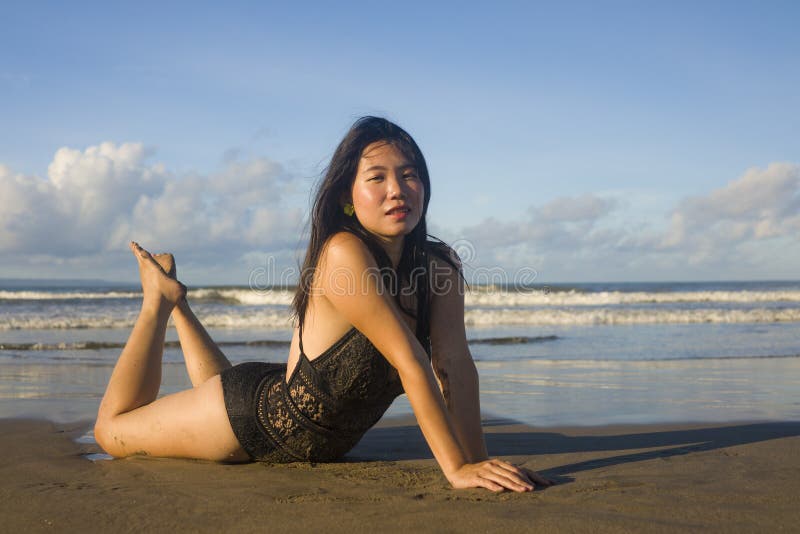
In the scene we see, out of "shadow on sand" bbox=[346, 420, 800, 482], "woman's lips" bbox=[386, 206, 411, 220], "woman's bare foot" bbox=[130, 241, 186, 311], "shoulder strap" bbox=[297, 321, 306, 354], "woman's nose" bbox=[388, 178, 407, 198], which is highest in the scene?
"woman's nose" bbox=[388, 178, 407, 198]

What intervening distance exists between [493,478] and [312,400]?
35.4 inches

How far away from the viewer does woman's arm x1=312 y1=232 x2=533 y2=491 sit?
2.84m

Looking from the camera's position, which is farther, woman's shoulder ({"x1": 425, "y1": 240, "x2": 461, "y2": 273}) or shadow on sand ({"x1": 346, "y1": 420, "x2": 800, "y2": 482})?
shadow on sand ({"x1": 346, "y1": 420, "x2": 800, "y2": 482})

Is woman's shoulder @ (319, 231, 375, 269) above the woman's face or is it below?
below

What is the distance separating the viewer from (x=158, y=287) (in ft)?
13.8

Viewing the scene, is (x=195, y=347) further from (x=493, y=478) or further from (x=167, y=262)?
(x=493, y=478)

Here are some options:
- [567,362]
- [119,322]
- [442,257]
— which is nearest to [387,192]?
[442,257]

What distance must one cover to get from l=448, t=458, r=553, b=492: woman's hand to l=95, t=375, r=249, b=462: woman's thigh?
1219mm

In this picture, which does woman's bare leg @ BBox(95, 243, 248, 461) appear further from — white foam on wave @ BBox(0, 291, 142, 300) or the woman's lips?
white foam on wave @ BBox(0, 291, 142, 300)

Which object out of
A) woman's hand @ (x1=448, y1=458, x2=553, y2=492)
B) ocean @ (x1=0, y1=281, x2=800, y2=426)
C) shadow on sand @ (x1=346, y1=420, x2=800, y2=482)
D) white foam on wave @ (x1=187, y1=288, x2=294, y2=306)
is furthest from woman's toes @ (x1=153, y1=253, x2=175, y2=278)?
white foam on wave @ (x1=187, y1=288, x2=294, y2=306)

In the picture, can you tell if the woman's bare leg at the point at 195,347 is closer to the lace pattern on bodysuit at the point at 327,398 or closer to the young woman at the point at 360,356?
the young woman at the point at 360,356

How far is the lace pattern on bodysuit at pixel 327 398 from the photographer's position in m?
3.13

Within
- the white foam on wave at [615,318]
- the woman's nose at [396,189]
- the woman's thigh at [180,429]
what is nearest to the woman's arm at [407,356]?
the woman's nose at [396,189]

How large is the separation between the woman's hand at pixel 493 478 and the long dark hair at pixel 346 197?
810mm
